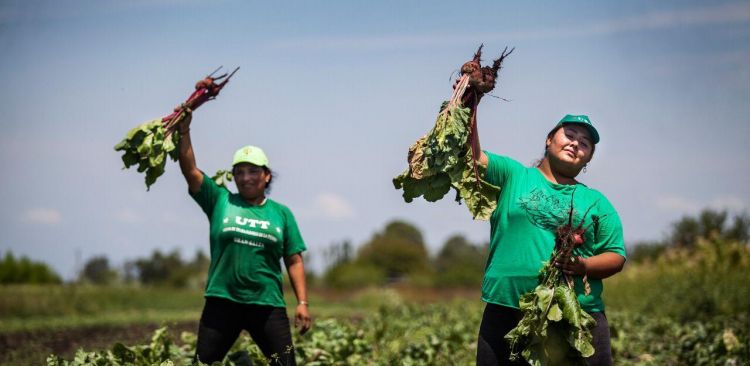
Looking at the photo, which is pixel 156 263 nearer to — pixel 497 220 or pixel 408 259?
pixel 408 259

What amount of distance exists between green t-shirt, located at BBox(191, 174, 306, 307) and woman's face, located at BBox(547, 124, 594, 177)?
217 centimetres

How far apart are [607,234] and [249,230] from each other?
96.0 inches

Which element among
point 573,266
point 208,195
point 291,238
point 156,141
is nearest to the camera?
point 573,266

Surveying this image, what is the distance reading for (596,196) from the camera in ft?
16.7

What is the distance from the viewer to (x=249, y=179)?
645 centimetres

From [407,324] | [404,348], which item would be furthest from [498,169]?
[407,324]

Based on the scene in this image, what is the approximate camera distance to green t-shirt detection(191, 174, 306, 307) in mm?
6180

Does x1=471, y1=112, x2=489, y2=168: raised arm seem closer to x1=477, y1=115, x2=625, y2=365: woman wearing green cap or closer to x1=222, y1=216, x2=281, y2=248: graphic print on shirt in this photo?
x1=477, y1=115, x2=625, y2=365: woman wearing green cap

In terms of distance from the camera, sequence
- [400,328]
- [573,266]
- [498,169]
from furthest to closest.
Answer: [400,328] < [498,169] < [573,266]

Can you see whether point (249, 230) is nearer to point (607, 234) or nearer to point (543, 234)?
point (543, 234)

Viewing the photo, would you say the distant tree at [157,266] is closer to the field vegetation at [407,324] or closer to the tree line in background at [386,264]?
the tree line in background at [386,264]

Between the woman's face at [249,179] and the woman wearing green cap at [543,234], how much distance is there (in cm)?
206

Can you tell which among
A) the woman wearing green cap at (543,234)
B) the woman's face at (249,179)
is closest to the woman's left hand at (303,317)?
the woman's face at (249,179)

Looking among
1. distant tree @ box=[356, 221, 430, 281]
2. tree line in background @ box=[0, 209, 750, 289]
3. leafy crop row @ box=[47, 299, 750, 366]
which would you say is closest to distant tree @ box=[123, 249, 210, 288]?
tree line in background @ box=[0, 209, 750, 289]
